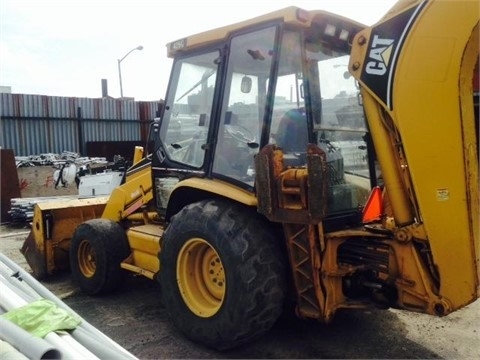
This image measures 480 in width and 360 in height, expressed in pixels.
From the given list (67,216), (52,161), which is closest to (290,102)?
(67,216)

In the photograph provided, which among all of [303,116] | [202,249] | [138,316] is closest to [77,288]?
[138,316]

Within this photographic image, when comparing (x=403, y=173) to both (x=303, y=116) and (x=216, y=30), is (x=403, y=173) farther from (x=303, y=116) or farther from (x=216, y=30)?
(x=216, y=30)

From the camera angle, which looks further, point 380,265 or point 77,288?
point 77,288

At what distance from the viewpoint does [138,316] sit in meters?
4.29

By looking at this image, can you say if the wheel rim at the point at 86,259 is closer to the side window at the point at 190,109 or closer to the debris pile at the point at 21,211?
the side window at the point at 190,109

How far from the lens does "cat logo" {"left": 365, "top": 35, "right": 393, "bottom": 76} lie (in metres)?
2.94

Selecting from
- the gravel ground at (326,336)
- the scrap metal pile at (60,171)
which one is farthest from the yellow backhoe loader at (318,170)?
the scrap metal pile at (60,171)

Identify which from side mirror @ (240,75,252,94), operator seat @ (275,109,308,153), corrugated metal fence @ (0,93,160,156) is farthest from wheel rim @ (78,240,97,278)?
corrugated metal fence @ (0,93,160,156)

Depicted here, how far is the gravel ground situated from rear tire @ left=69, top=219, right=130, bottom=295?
→ 28 centimetres

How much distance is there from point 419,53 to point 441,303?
1.53 m

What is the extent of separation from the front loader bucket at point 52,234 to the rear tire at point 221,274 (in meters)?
2.28

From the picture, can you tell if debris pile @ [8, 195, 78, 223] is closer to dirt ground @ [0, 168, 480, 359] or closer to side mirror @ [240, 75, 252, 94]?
dirt ground @ [0, 168, 480, 359]

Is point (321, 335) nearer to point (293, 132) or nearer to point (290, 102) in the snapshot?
point (293, 132)

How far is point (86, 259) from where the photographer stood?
5105mm
